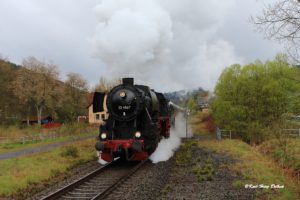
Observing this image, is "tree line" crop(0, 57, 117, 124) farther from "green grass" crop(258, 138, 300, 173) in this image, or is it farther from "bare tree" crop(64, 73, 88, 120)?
"green grass" crop(258, 138, 300, 173)

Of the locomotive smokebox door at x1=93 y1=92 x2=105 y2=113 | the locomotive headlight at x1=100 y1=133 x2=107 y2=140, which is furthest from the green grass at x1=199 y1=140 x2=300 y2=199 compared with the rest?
the locomotive smokebox door at x1=93 y1=92 x2=105 y2=113

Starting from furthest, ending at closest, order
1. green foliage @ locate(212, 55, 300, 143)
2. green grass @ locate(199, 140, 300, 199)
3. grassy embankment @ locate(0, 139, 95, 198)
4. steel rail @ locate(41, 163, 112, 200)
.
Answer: green foliage @ locate(212, 55, 300, 143)
grassy embankment @ locate(0, 139, 95, 198)
steel rail @ locate(41, 163, 112, 200)
green grass @ locate(199, 140, 300, 199)

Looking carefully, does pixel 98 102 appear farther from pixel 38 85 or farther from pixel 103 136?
pixel 38 85

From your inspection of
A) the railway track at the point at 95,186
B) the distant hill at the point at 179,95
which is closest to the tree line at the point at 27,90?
the distant hill at the point at 179,95

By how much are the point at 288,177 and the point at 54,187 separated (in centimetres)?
688

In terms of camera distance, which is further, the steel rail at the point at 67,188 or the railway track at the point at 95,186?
the railway track at the point at 95,186

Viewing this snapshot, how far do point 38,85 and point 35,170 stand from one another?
36287mm

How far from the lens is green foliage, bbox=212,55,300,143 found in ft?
75.5

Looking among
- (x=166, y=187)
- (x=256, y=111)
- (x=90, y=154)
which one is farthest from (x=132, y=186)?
(x=256, y=111)

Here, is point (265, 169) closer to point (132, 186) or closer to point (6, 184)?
point (132, 186)

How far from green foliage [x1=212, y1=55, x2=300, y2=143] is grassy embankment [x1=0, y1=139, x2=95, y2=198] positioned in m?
12.1

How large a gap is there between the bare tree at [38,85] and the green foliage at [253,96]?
93.4ft

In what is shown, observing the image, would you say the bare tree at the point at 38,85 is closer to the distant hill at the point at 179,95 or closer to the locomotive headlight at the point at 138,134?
the distant hill at the point at 179,95

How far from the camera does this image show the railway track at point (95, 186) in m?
8.24
